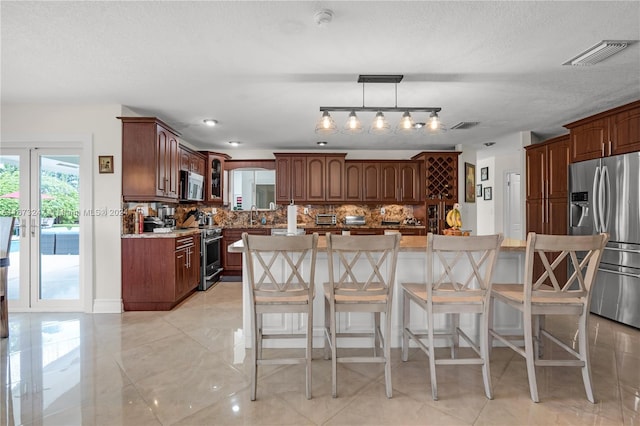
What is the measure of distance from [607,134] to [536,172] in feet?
4.65

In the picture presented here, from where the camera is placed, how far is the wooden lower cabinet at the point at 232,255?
237 inches

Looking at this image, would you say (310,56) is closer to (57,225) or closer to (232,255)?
(57,225)

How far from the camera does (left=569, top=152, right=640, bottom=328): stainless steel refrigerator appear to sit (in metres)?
3.40

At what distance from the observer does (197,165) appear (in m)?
5.88

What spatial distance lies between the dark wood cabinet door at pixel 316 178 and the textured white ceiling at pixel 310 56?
1.96m

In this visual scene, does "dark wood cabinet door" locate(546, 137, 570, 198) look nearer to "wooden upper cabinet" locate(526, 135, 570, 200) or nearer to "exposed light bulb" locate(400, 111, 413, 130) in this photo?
"wooden upper cabinet" locate(526, 135, 570, 200)

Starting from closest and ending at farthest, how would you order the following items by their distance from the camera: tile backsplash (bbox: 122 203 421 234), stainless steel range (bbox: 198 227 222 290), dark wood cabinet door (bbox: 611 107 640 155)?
dark wood cabinet door (bbox: 611 107 640 155) < stainless steel range (bbox: 198 227 222 290) < tile backsplash (bbox: 122 203 421 234)

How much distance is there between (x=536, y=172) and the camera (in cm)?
506

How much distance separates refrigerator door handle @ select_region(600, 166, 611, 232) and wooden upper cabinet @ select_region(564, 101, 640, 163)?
214 mm

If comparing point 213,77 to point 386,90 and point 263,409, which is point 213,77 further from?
point 263,409

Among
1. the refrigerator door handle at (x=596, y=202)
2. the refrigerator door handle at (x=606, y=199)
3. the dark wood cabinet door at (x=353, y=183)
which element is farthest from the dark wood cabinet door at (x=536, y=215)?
the dark wood cabinet door at (x=353, y=183)

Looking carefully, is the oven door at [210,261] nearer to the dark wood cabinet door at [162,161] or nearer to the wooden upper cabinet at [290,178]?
the dark wood cabinet door at [162,161]

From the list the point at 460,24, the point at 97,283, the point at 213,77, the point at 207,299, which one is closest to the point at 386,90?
the point at 460,24

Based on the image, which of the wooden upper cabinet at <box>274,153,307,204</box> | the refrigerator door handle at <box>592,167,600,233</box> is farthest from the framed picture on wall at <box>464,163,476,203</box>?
the wooden upper cabinet at <box>274,153,307,204</box>
